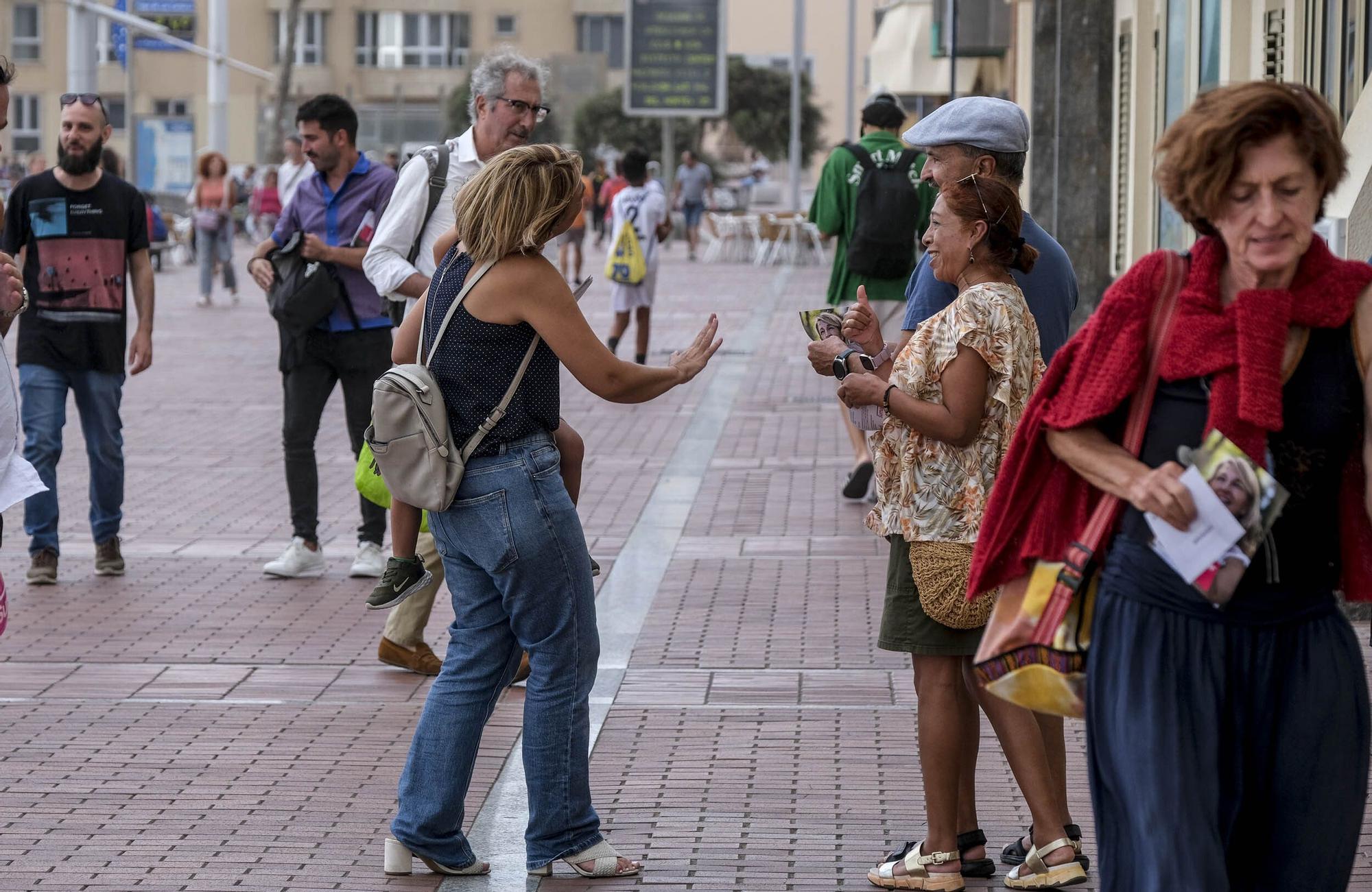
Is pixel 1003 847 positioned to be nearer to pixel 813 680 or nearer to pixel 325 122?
pixel 813 680

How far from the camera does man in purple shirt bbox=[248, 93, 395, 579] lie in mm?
7867

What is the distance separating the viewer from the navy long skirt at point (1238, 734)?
308cm

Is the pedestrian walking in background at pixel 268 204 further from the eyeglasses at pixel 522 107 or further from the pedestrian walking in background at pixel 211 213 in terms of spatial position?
the eyeglasses at pixel 522 107

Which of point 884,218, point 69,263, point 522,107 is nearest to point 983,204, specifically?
point 522,107

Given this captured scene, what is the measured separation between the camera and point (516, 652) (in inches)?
182

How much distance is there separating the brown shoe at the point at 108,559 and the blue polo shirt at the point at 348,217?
4.37 ft

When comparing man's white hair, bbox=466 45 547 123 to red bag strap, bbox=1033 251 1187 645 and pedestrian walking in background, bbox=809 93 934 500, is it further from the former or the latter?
red bag strap, bbox=1033 251 1187 645

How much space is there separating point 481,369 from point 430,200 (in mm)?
2539

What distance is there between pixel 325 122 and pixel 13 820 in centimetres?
354

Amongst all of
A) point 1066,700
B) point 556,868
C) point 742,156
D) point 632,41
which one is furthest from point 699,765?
point 742,156

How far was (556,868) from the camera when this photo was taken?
4.71 metres

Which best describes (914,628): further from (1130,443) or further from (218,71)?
(218,71)

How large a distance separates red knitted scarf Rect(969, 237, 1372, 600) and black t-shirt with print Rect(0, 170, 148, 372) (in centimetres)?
556

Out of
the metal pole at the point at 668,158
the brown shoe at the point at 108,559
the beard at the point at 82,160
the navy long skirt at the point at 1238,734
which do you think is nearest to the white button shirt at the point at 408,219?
the beard at the point at 82,160
